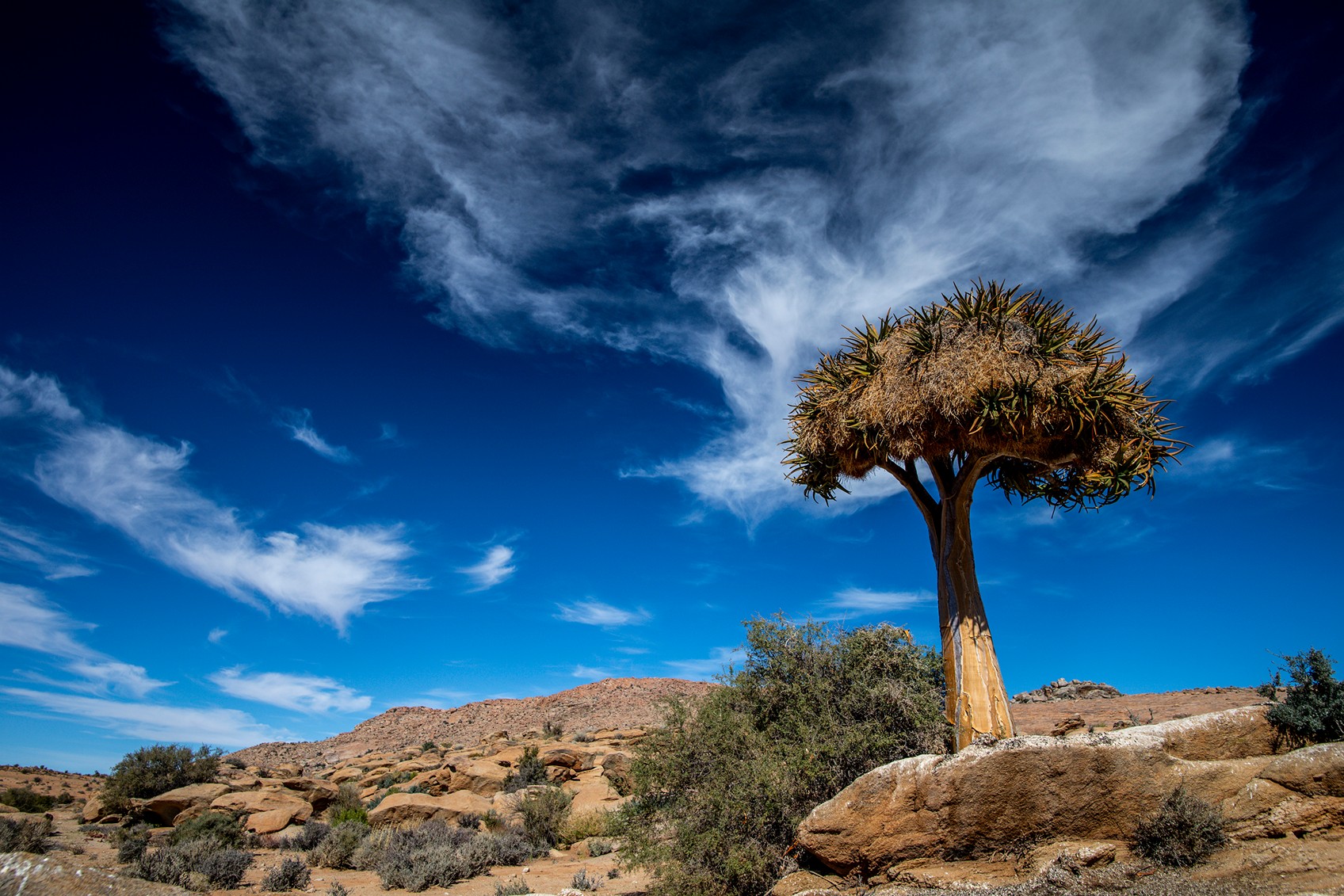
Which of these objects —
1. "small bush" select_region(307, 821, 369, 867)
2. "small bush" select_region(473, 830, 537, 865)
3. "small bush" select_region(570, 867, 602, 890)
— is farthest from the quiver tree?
"small bush" select_region(307, 821, 369, 867)

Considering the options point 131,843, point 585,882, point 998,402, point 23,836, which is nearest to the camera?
point 998,402

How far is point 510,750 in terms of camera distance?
28.8m

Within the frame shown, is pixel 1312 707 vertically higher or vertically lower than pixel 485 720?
lower

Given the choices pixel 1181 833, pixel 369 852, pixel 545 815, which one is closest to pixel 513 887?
pixel 369 852

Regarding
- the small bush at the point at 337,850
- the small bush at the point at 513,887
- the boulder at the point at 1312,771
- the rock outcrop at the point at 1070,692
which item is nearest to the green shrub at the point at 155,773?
the small bush at the point at 337,850

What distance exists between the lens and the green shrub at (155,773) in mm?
21781

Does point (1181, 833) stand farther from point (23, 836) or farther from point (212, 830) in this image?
point (23, 836)

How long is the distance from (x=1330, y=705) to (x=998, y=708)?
12.1ft

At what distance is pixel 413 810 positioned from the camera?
17719mm

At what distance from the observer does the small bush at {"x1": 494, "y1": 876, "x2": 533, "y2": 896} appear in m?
10.8

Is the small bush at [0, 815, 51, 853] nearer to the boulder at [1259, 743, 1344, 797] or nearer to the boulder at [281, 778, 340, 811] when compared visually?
the boulder at [281, 778, 340, 811]

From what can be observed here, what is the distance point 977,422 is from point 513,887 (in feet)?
35.6

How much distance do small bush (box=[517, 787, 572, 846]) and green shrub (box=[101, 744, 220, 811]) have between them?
13.0 metres

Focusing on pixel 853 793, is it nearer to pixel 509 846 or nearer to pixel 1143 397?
pixel 1143 397
